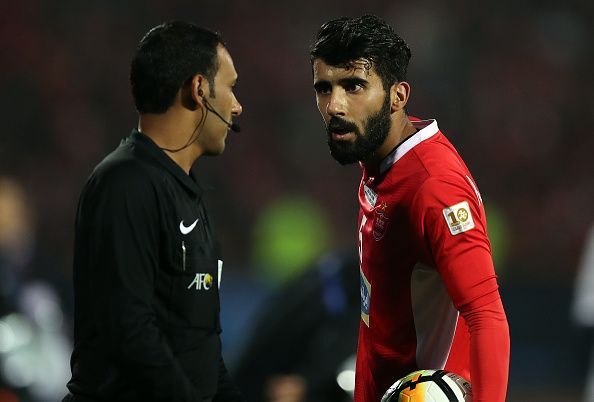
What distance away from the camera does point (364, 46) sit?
3230 mm

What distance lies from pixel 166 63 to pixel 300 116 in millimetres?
8558

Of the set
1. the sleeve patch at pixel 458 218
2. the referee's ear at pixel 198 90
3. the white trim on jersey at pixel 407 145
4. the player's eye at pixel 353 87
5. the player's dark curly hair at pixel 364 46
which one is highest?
the player's dark curly hair at pixel 364 46

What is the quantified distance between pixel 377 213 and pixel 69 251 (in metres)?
7.29

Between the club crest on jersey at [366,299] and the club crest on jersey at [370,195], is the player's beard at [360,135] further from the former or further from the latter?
the club crest on jersey at [366,299]

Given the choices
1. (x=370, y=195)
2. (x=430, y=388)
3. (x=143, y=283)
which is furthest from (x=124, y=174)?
(x=430, y=388)

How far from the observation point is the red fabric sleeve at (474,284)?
9.68 ft

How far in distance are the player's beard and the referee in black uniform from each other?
1.45 ft

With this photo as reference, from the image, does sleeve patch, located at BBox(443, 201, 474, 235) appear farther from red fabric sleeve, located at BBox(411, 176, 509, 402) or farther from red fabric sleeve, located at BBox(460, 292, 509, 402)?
red fabric sleeve, located at BBox(460, 292, 509, 402)

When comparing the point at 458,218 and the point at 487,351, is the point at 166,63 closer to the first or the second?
the point at 458,218

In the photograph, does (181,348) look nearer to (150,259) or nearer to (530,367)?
(150,259)

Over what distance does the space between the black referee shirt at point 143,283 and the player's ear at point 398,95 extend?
31.7 inches

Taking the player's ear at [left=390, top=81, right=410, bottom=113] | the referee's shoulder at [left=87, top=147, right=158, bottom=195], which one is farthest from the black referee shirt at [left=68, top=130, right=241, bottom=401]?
the player's ear at [left=390, top=81, right=410, bottom=113]

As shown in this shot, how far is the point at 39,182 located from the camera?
10578 millimetres

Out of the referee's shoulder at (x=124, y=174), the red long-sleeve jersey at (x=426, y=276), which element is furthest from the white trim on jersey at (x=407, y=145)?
the referee's shoulder at (x=124, y=174)
